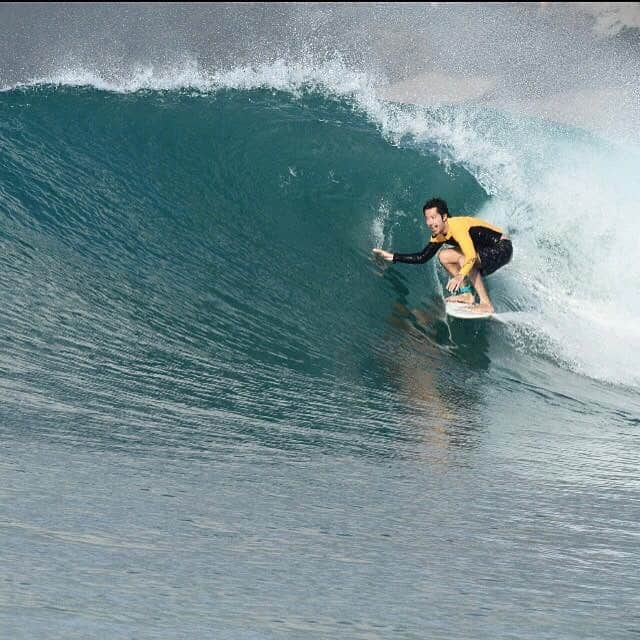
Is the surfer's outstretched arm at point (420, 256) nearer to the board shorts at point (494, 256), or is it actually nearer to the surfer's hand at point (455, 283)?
the board shorts at point (494, 256)

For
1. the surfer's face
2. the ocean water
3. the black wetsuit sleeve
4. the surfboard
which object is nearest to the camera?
the ocean water

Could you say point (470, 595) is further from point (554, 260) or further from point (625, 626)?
point (554, 260)

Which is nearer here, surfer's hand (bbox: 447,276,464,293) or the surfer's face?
surfer's hand (bbox: 447,276,464,293)

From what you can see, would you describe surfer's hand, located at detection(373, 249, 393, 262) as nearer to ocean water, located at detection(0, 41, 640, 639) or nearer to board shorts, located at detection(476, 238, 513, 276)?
ocean water, located at detection(0, 41, 640, 639)

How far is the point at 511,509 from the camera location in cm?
365

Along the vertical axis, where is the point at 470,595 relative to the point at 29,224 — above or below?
below

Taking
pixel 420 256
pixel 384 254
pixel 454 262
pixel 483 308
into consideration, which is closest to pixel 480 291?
pixel 483 308

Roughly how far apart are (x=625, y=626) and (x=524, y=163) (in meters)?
8.11

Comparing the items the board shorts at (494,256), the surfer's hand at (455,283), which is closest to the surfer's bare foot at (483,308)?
the board shorts at (494,256)

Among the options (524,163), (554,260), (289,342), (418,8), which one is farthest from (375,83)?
(418,8)

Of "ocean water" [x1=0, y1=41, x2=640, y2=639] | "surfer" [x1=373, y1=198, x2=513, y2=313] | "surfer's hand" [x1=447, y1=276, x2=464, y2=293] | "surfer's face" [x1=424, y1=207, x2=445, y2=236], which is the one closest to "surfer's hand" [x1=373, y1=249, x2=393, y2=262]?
"surfer" [x1=373, y1=198, x2=513, y2=313]

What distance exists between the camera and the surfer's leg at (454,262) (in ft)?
24.0

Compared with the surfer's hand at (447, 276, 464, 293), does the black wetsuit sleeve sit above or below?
above

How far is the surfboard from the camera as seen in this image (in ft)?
23.7
